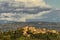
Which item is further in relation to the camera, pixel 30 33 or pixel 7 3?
pixel 7 3

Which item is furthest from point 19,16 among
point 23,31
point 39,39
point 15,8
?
point 39,39

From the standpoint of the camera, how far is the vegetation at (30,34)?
17.7 feet

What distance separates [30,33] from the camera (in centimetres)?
551

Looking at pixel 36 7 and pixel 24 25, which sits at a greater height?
pixel 36 7

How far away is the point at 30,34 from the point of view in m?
5.50

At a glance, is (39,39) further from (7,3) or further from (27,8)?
(7,3)

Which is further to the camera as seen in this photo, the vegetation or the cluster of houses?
the cluster of houses

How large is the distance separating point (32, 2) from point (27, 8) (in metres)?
0.28

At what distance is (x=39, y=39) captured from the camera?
17.8 feet

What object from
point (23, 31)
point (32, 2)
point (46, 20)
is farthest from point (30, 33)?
point (32, 2)

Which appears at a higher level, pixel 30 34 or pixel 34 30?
pixel 34 30

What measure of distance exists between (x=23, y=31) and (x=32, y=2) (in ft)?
3.85

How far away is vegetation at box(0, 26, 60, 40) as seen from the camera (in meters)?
5.40

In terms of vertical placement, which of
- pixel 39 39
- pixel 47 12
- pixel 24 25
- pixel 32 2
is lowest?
pixel 39 39
